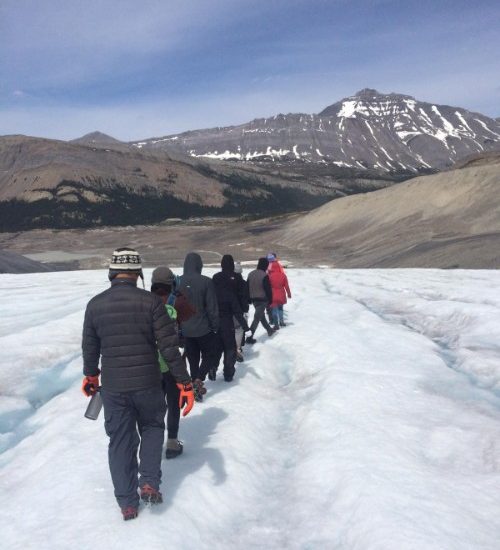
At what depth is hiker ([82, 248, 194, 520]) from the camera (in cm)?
443

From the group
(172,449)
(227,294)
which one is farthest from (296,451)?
(227,294)

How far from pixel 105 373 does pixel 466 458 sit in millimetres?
3842

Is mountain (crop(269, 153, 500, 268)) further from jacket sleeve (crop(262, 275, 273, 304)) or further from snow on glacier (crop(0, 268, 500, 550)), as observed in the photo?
snow on glacier (crop(0, 268, 500, 550))

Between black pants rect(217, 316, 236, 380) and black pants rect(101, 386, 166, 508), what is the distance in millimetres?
3720

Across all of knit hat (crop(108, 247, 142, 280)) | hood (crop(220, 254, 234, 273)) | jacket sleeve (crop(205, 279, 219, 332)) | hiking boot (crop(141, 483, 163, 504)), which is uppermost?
knit hat (crop(108, 247, 142, 280))

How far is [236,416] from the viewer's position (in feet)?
23.0

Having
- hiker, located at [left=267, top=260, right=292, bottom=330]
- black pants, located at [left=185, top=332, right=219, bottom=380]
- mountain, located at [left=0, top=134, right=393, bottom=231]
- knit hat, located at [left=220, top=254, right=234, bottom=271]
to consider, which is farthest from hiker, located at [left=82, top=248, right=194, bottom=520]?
mountain, located at [left=0, top=134, right=393, bottom=231]

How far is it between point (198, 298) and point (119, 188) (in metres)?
145

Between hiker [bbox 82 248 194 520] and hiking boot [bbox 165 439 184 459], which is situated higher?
hiker [bbox 82 248 194 520]

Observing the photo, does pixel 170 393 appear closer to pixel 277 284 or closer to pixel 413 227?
pixel 277 284

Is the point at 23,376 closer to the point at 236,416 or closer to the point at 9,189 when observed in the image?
the point at 236,416

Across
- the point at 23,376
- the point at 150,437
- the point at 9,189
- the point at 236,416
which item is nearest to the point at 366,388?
the point at 236,416

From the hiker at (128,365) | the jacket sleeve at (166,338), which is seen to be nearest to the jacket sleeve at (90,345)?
the hiker at (128,365)

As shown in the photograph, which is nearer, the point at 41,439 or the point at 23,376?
the point at 41,439
